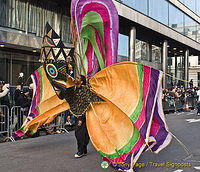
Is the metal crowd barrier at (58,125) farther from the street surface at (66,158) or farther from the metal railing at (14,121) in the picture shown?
the street surface at (66,158)

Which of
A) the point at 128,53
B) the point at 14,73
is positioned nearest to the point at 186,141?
the point at 14,73

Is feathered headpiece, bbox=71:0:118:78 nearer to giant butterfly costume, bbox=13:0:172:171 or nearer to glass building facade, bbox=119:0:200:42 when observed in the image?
giant butterfly costume, bbox=13:0:172:171

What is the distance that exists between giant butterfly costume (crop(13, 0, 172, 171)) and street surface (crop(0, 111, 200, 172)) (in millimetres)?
549

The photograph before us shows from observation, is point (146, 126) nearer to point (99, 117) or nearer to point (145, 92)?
point (145, 92)

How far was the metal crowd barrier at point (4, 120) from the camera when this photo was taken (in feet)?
25.4

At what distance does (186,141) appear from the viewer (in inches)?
292

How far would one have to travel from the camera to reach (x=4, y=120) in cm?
779

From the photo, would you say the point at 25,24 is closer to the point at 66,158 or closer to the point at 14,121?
the point at 14,121

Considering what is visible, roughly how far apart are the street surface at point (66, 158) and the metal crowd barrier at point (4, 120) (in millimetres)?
773

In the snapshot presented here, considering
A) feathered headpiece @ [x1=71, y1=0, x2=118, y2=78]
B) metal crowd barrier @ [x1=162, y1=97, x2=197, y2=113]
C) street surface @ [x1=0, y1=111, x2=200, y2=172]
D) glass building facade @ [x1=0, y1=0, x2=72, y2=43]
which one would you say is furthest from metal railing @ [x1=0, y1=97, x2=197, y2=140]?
metal crowd barrier @ [x1=162, y1=97, x2=197, y2=113]

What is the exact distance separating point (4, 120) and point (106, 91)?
440 centimetres

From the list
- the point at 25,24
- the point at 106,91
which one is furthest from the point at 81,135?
the point at 25,24

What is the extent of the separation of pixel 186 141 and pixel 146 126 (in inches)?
147

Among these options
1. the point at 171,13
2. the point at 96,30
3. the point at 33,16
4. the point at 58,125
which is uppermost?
the point at 171,13
